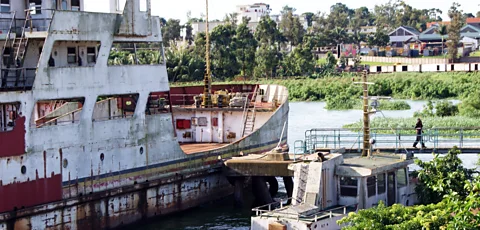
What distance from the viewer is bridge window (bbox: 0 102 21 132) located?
2578 cm

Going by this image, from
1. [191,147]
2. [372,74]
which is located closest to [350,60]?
[372,74]

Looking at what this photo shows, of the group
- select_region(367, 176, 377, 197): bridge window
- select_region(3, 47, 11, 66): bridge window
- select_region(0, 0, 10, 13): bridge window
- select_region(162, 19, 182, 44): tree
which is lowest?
select_region(367, 176, 377, 197): bridge window

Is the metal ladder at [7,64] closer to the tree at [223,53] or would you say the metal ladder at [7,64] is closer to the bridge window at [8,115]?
the bridge window at [8,115]

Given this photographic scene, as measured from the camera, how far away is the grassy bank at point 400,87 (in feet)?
263

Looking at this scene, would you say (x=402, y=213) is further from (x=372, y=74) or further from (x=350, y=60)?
(x=350, y=60)

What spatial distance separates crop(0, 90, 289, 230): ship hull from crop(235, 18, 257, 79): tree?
187 feet

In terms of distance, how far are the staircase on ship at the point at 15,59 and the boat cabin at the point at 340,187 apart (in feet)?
26.8

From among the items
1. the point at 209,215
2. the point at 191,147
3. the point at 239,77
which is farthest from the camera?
the point at 239,77

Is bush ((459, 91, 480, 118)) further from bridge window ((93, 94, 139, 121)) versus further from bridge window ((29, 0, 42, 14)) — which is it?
bridge window ((29, 0, 42, 14))

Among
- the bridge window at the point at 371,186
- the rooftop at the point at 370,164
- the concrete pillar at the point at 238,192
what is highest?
the rooftop at the point at 370,164

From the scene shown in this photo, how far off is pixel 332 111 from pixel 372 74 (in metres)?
28.3

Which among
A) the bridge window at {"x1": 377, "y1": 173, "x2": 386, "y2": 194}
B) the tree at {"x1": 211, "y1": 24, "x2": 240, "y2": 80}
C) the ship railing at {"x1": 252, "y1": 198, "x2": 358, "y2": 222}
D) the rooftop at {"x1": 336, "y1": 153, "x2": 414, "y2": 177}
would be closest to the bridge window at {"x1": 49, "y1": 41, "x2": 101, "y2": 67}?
the ship railing at {"x1": 252, "y1": 198, "x2": 358, "y2": 222}

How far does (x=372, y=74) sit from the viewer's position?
9788 centimetres

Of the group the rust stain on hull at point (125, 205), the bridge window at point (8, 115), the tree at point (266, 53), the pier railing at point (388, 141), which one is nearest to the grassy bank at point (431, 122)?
the pier railing at point (388, 141)
